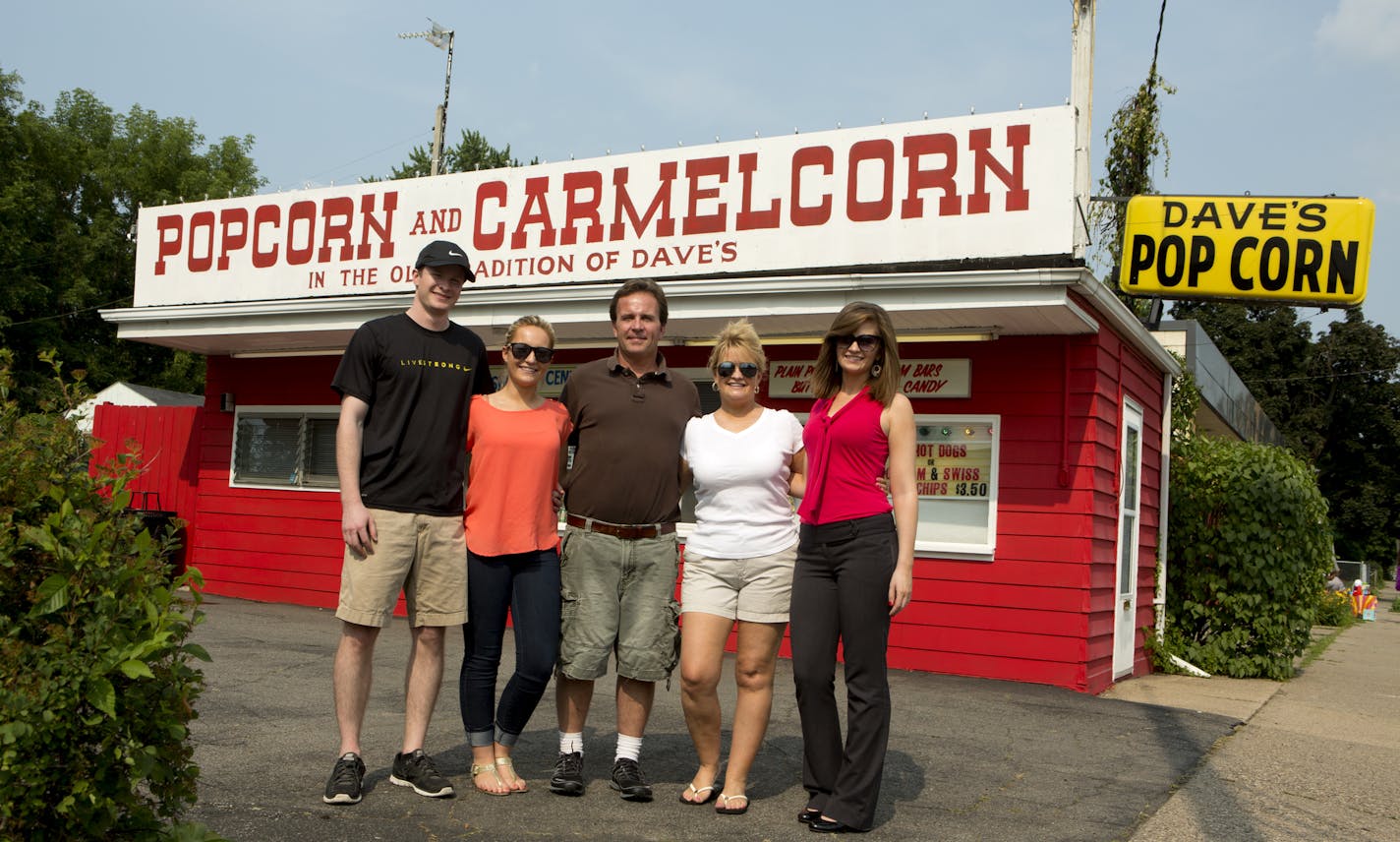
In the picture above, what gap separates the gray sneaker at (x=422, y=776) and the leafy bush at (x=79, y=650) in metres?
1.57

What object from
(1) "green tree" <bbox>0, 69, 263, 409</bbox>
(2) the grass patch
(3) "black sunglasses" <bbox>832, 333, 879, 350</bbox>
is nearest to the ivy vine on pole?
(2) the grass patch

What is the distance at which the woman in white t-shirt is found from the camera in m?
4.32

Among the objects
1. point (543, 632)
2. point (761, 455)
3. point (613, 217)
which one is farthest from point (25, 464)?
point (613, 217)

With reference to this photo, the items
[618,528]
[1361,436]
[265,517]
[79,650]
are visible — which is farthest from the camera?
[1361,436]

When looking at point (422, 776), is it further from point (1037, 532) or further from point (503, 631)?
point (1037, 532)

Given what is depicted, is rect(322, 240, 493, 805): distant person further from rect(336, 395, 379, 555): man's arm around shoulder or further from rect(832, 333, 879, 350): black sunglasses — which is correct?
rect(832, 333, 879, 350): black sunglasses

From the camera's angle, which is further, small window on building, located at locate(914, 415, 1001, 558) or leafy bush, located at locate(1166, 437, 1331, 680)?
leafy bush, located at locate(1166, 437, 1331, 680)

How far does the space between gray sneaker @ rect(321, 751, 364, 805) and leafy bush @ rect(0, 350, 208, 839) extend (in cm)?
138

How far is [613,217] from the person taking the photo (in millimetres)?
10250

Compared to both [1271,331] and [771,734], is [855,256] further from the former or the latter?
[1271,331]

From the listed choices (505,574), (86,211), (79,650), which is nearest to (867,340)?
(505,574)

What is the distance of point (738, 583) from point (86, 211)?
47276mm

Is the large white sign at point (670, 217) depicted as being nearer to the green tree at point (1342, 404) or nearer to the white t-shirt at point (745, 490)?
the white t-shirt at point (745, 490)

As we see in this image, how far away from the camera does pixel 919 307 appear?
328 inches
